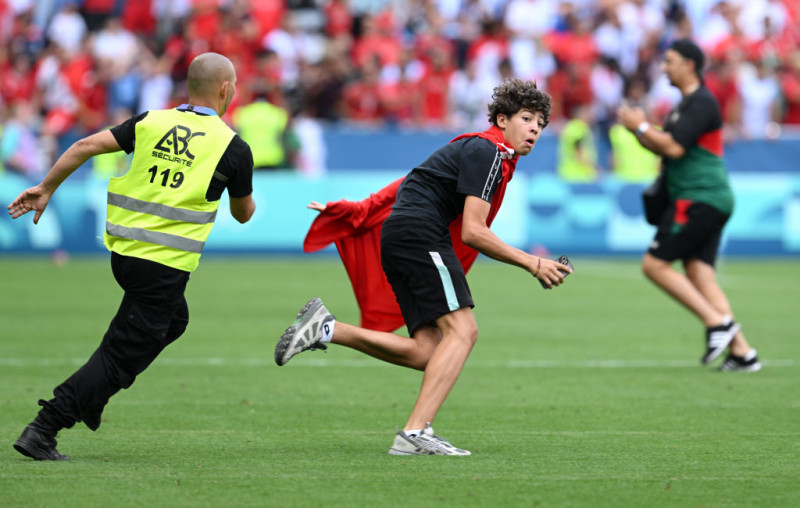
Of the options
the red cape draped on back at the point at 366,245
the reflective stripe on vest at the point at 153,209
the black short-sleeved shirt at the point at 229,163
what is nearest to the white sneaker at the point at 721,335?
the red cape draped on back at the point at 366,245

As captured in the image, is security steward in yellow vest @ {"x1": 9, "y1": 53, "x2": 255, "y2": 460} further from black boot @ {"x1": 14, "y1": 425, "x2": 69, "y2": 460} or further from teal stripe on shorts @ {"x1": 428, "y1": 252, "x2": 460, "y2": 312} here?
teal stripe on shorts @ {"x1": 428, "y1": 252, "x2": 460, "y2": 312}

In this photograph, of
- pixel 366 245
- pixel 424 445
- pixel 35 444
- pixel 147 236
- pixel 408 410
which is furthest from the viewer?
pixel 408 410

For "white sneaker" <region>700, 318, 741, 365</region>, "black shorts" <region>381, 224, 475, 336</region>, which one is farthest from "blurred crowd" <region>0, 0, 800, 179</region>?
"black shorts" <region>381, 224, 475, 336</region>

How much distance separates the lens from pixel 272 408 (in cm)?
750

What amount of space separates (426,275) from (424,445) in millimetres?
840

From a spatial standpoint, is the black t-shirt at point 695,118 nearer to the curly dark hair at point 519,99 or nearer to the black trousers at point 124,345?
the curly dark hair at point 519,99

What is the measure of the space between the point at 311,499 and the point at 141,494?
2.28 ft

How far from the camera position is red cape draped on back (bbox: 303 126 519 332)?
6781 millimetres

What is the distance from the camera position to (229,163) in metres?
5.81

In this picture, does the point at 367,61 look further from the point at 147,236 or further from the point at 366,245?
the point at 147,236

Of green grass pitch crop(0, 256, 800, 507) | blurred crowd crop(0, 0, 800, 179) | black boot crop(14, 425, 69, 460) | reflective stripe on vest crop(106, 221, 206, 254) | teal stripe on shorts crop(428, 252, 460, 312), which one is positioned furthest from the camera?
blurred crowd crop(0, 0, 800, 179)

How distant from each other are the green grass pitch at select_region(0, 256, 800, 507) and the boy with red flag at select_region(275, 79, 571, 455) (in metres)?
0.42

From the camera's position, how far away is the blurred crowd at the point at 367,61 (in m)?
19.7

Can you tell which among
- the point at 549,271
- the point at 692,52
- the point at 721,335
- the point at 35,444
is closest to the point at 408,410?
the point at 549,271
